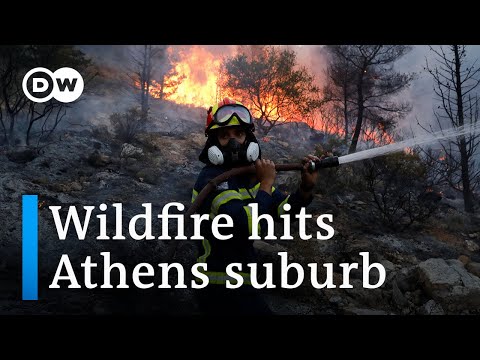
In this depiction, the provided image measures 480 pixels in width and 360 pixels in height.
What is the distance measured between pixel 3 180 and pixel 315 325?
26.3 feet

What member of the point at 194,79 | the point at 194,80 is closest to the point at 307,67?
the point at 194,80

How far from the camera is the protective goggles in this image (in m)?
2.79

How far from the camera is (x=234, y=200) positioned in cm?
245

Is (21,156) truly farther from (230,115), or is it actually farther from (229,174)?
(229,174)

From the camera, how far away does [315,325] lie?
2.53m

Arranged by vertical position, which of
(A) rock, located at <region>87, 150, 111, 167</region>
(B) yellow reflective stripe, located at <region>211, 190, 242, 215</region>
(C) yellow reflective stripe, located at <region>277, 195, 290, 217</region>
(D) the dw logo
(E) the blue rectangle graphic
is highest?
(D) the dw logo

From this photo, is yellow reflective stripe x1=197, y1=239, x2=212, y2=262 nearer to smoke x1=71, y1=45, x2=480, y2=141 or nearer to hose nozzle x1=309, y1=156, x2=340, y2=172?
hose nozzle x1=309, y1=156, x2=340, y2=172

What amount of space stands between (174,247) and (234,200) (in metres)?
0.78

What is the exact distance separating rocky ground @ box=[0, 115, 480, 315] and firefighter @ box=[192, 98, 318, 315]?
0.47 m

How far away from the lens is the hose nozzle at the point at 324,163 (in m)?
2.79

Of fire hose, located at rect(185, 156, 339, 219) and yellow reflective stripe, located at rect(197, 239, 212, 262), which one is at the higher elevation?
fire hose, located at rect(185, 156, 339, 219)

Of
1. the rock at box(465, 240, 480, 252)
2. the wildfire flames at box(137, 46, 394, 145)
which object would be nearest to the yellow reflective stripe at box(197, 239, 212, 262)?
the rock at box(465, 240, 480, 252)

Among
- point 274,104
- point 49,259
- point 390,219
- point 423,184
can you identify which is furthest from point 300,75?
point 49,259

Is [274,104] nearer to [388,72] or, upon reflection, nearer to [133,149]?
[388,72]
